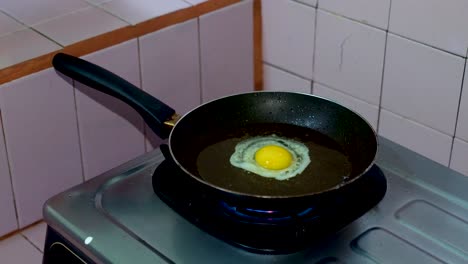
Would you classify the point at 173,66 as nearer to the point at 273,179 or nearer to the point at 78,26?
the point at 78,26

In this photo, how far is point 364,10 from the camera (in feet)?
3.94

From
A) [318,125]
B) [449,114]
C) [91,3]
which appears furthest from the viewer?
[91,3]

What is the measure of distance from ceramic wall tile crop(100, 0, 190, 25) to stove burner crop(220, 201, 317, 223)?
428mm

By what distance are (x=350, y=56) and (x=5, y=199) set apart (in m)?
0.59

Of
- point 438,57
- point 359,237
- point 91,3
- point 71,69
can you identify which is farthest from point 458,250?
point 91,3

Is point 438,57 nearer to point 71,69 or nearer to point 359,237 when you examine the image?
point 359,237

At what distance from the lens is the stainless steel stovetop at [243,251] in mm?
853

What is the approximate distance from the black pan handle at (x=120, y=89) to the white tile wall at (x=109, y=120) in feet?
0.27

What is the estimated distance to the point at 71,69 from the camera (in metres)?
1.05

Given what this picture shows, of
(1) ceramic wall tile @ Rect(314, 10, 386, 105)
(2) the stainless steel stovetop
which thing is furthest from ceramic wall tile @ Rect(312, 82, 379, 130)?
(2) the stainless steel stovetop

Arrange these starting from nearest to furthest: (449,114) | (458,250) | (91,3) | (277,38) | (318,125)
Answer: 1. (458,250)
2. (318,125)
3. (449,114)
4. (91,3)
5. (277,38)

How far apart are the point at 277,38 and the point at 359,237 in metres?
0.57

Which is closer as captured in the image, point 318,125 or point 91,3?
point 318,125

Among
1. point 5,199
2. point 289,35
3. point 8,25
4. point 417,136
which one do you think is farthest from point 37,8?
point 417,136
